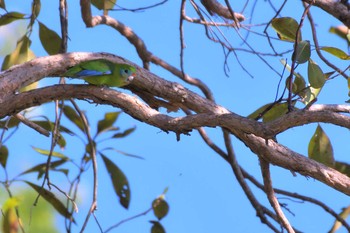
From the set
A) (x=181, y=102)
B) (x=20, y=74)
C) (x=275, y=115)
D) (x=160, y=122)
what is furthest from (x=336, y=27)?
(x=20, y=74)

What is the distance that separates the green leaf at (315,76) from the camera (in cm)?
214

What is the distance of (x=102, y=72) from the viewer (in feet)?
7.30

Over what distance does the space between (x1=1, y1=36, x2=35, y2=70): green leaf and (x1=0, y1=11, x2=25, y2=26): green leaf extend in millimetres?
134

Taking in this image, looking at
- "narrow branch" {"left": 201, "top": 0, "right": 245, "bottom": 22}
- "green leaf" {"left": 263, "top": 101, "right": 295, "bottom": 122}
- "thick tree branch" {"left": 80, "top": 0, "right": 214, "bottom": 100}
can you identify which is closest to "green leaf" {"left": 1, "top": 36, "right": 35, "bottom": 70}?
"thick tree branch" {"left": 80, "top": 0, "right": 214, "bottom": 100}

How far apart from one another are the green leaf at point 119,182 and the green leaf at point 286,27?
115 cm

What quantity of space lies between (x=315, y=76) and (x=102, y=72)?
691 mm

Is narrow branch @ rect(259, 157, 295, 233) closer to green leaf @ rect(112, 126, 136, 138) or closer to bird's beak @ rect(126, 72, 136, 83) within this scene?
bird's beak @ rect(126, 72, 136, 83)

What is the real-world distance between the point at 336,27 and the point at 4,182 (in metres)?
1.57

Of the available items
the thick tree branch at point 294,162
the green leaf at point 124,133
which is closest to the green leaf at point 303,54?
the thick tree branch at point 294,162

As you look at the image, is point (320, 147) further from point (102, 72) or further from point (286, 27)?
point (102, 72)

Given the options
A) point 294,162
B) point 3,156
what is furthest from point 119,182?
point 294,162

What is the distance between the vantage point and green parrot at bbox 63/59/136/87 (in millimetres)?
2234

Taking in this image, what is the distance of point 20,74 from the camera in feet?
7.20

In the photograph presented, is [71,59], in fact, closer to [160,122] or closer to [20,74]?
[20,74]
